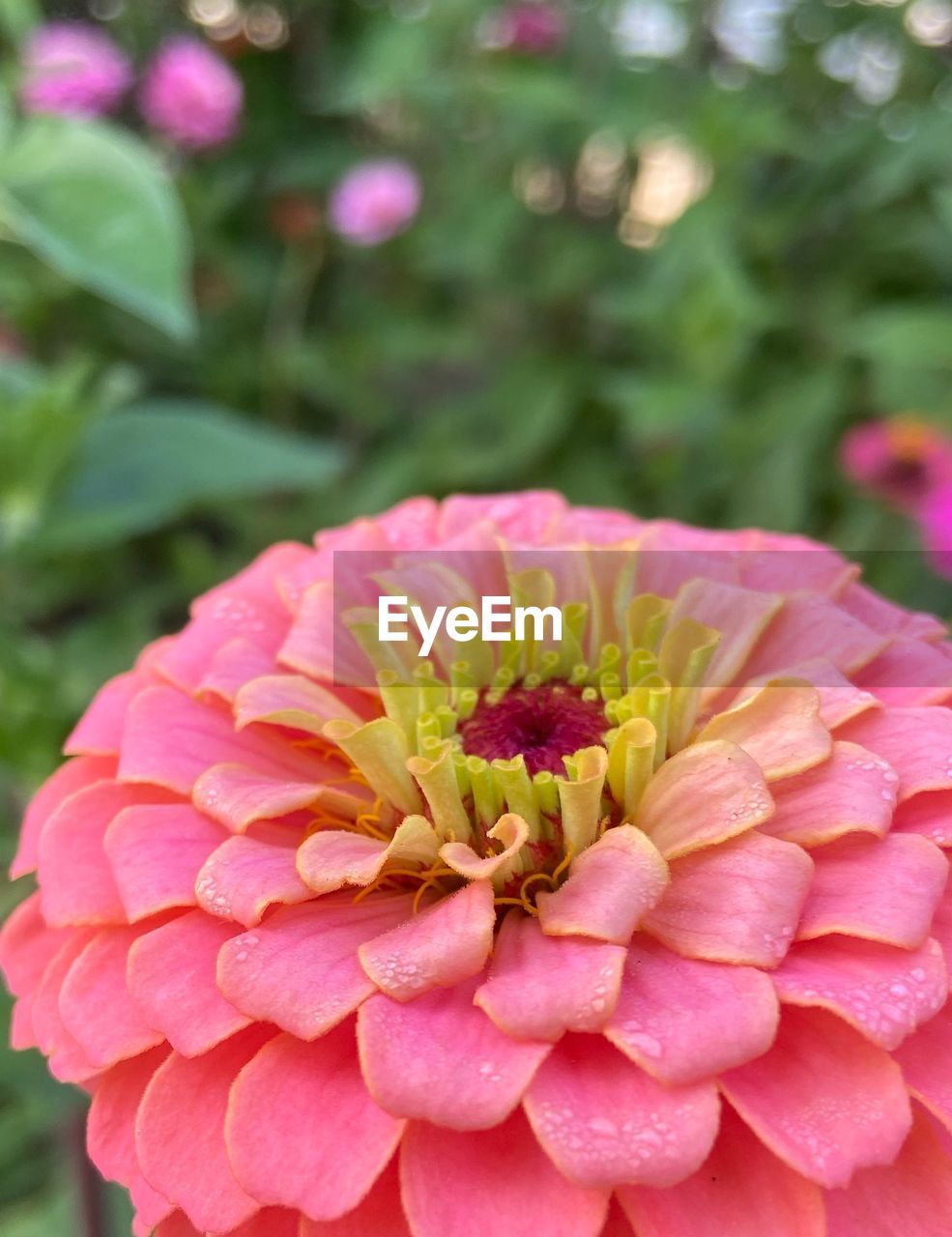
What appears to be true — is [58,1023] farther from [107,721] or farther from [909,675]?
[909,675]

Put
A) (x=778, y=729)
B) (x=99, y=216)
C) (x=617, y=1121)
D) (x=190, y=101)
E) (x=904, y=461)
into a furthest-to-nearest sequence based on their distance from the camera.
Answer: (x=190, y=101), (x=904, y=461), (x=99, y=216), (x=778, y=729), (x=617, y=1121)

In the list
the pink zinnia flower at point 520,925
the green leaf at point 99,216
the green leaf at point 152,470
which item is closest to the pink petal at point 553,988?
the pink zinnia flower at point 520,925

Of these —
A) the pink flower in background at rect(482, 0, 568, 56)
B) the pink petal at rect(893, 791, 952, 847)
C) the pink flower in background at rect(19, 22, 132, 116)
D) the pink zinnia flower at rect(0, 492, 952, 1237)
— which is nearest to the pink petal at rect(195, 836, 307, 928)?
the pink zinnia flower at rect(0, 492, 952, 1237)

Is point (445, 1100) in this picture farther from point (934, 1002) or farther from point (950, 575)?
point (950, 575)

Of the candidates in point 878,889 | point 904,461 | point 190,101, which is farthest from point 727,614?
point 190,101
